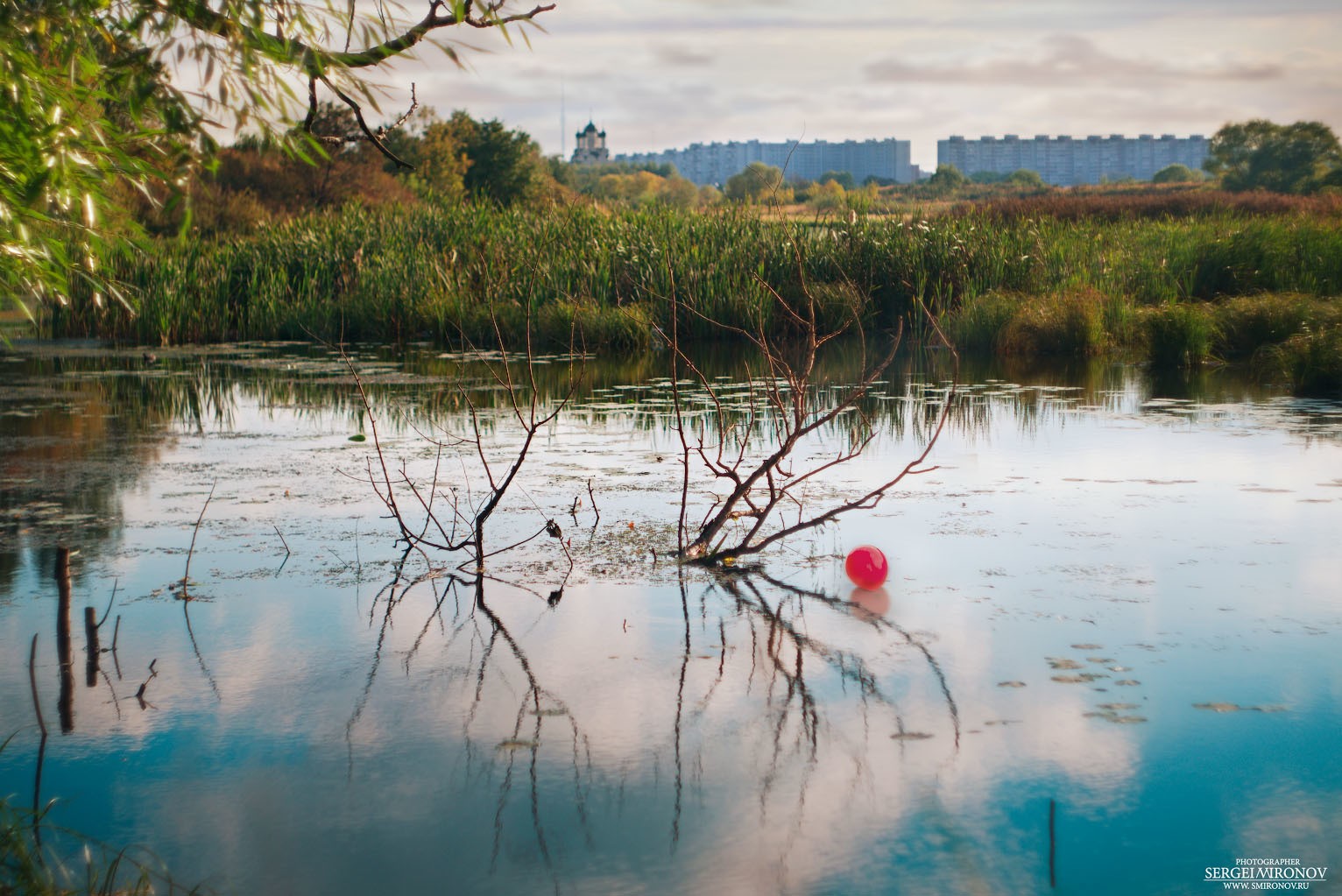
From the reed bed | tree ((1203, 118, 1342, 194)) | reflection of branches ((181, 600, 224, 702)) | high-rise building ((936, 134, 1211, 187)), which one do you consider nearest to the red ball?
reflection of branches ((181, 600, 224, 702))

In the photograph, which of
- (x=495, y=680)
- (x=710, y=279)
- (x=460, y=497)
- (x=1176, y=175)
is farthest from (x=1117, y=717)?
(x=1176, y=175)

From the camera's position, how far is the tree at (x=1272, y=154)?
174 feet

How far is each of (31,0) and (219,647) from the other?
76.2 inches

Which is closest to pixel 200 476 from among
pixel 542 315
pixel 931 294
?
pixel 542 315

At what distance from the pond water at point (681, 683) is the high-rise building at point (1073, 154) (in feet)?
534

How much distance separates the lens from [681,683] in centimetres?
365

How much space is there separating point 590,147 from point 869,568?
153 m

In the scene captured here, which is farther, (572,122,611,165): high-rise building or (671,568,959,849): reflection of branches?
(572,122,611,165): high-rise building

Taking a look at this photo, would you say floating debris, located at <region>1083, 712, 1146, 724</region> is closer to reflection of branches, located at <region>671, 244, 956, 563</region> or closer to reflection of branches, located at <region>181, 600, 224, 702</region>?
reflection of branches, located at <region>671, 244, 956, 563</region>

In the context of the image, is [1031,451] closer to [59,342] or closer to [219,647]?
[219,647]

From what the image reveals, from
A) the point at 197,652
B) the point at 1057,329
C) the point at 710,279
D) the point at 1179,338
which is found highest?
the point at 710,279

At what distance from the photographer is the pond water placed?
8.88 ft

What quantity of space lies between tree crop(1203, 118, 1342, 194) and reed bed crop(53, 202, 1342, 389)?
39624 mm

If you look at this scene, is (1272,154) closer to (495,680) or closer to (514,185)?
(514,185)
